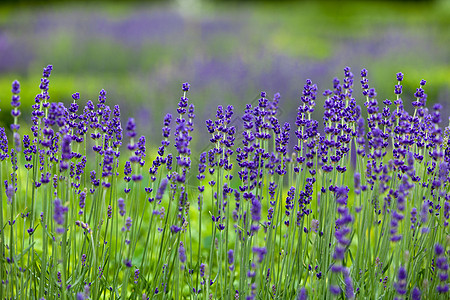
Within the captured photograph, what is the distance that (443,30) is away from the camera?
13.3 metres

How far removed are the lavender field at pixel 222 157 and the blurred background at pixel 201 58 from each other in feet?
0.15

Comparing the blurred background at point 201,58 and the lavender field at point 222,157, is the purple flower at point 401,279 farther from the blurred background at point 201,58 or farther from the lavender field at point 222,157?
the blurred background at point 201,58

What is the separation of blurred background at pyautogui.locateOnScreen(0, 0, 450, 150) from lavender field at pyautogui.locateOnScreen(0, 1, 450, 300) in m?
0.05

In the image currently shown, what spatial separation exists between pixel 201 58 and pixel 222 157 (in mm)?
6745

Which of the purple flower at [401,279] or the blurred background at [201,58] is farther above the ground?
the blurred background at [201,58]

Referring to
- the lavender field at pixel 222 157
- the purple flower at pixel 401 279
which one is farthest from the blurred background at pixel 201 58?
the purple flower at pixel 401 279

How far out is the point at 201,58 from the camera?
880cm

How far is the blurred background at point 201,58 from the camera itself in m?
6.98

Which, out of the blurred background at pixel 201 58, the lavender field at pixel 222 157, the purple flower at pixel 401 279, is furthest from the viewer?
the blurred background at pixel 201 58

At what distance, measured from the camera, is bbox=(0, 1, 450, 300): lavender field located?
202 centimetres

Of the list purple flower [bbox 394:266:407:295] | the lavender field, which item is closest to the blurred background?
the lavender field

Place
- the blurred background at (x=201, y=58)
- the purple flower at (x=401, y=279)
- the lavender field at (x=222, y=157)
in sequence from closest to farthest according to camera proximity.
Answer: the purple flower at (x=401, y=279)
the lavender field at (x=222, y=157)
the blurred background at (x=201, y=58)

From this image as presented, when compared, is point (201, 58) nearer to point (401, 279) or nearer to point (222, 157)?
point (222, 157)

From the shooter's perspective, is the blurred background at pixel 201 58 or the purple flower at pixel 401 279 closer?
the purple flower at pixel 401 279
